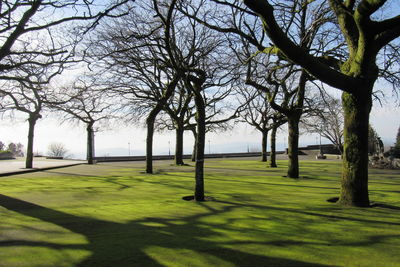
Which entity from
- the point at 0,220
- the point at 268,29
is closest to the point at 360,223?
the point at 268,29

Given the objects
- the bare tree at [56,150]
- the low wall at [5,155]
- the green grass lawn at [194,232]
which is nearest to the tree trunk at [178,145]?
the green grass lawn at [194,232]

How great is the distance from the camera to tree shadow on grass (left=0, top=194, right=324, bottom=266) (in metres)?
4.61

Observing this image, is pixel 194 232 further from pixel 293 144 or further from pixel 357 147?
pixel 293 144

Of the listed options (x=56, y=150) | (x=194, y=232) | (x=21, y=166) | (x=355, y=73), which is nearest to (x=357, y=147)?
(x=355, y=73)

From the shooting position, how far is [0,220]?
694cm

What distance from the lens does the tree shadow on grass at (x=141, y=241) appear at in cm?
461

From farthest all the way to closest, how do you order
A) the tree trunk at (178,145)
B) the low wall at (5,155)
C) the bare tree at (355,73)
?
the low wall at (5,155) → the tree trunk at (178,145) → the bare tree at (355,73)

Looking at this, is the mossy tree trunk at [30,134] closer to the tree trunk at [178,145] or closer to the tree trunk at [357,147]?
the tree trunk at [178,145]

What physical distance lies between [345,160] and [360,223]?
266 centimetres

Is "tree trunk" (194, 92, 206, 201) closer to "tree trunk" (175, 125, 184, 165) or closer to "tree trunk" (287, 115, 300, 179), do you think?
"tree trunk" (287, 115, 300, 179)

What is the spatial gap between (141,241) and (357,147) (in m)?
6.72

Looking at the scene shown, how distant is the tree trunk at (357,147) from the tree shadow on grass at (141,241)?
14.7 feet

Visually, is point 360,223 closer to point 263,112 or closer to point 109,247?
point 109,247

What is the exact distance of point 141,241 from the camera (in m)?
5.55
